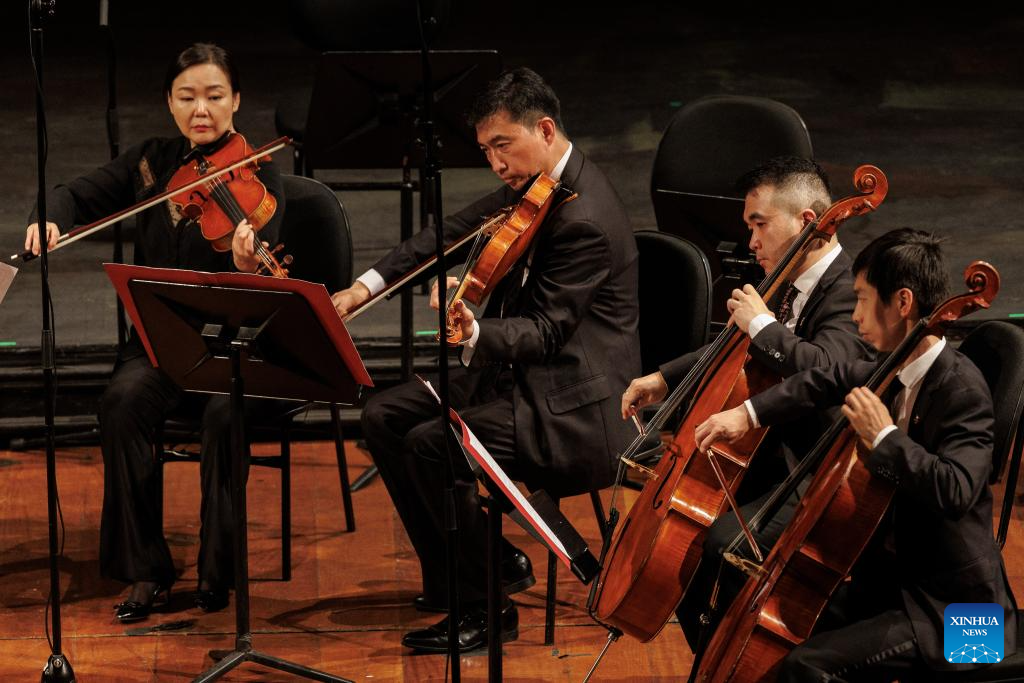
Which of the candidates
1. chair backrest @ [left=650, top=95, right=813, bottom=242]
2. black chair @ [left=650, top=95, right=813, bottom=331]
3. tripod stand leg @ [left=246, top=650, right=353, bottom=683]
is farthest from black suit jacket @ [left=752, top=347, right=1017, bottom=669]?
chair backrest @ [left=650, top=95, right=813, bottom=242]

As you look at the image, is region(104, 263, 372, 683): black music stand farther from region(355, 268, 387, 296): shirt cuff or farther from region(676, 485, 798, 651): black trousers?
region(676, 485, 798, 651): black trousers

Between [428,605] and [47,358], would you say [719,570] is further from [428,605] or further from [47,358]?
[47,358]

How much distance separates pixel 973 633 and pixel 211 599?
1.99 metres

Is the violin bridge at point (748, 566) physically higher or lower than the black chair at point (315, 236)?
lower

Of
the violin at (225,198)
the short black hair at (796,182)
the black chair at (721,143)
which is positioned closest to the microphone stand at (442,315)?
the short black hair at (796,182)

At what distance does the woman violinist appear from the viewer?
3666 mm

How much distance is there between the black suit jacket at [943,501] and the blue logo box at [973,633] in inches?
0.6

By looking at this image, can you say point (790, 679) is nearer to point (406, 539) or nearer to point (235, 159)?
point (406, 539)

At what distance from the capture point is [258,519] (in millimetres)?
4215

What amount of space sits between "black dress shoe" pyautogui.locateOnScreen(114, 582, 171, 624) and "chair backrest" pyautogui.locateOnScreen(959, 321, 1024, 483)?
2129mm

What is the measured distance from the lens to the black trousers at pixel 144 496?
3666mm

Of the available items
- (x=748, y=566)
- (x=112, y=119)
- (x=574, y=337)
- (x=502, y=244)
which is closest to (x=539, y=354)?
(x=574, y=337)

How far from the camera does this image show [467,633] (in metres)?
3.48

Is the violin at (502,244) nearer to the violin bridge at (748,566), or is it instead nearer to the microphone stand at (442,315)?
the microphone stand at (442,315)
